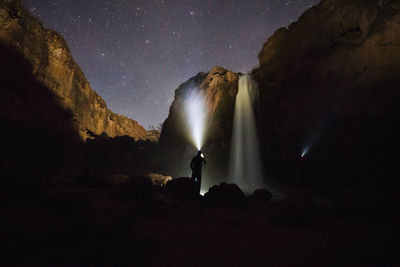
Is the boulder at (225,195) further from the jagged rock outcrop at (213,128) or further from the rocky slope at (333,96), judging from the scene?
the jagged rock outcrop at (213,128)

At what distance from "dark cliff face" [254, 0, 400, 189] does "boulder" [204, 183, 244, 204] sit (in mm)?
9113

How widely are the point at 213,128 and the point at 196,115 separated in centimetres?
399

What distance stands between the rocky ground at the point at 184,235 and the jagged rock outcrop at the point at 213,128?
1471 cm

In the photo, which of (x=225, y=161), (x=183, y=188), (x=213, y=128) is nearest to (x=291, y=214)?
(x=183, y=188)

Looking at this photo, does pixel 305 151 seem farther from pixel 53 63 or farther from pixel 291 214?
pixel 53 63

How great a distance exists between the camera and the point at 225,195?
648 cm

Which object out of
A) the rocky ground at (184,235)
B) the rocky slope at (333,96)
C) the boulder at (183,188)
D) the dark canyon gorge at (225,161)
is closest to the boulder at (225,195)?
the dark canyon gorge at (225,161)

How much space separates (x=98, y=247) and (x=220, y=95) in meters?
20.3

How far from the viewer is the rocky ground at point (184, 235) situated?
222 cm

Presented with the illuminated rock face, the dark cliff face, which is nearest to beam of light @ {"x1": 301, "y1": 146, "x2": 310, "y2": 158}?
the dark cliff face

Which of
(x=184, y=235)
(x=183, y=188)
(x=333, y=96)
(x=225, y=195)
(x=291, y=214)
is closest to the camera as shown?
(x=184, y=235)

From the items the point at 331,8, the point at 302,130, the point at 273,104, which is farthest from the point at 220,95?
the point at 331,8

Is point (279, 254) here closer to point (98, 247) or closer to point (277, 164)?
point (98, 247)

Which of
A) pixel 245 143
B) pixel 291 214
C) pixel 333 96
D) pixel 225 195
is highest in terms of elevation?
pixel 333 96
